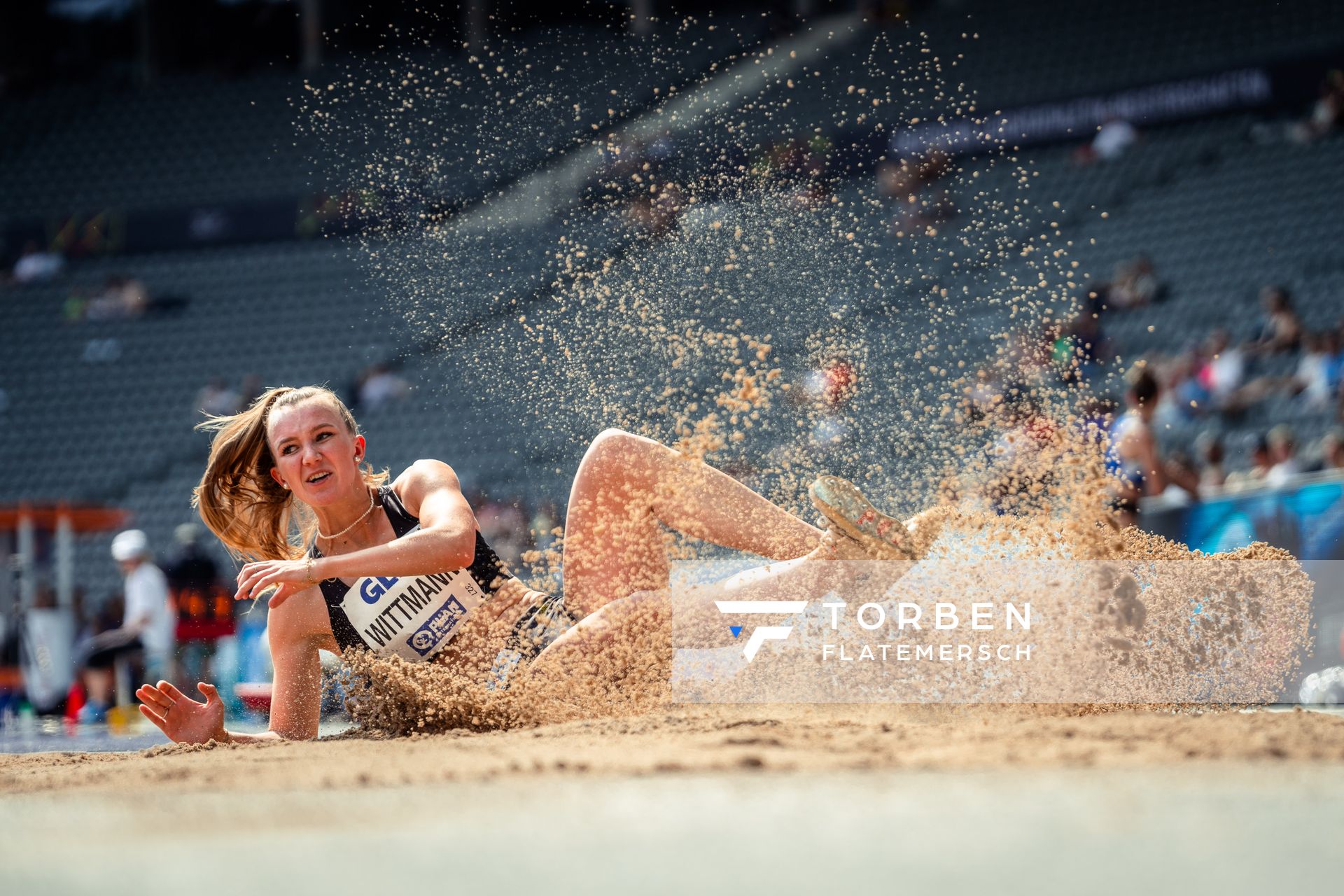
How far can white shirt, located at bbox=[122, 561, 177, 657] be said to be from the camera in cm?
801

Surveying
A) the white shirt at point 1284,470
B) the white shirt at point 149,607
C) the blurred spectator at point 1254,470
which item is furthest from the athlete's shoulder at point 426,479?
the white shirt at point 149,607

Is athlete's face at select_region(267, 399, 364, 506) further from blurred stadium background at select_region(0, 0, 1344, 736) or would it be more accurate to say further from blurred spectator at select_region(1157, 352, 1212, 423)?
blurred spectator at select_region(1157, 352, 1212, 423)

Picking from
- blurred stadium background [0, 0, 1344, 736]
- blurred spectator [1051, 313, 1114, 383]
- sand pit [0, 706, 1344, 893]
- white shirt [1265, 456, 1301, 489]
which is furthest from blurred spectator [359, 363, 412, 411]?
sand pit [0, 706, 1344, 893]

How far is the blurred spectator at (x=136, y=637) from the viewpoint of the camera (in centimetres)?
791

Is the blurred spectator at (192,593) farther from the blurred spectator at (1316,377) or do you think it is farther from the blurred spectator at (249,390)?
the blurred spectator at (1316,377)

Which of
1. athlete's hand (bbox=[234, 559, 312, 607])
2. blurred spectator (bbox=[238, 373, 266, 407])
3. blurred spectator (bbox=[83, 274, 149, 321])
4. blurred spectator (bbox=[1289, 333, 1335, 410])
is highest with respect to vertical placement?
blurred spectator (bbox=[83, 274, 149, 321])

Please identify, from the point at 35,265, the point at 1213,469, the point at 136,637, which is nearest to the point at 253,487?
the point at 136,637

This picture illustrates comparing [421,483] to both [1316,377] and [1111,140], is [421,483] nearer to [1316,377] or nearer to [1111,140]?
[1316,377]

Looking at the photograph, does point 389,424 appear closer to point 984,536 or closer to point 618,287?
point 618,287

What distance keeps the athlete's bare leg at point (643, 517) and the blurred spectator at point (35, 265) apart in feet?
52.3

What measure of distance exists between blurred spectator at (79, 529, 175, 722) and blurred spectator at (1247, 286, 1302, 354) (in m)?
8.17

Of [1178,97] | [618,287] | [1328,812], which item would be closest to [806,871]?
[1328,812]

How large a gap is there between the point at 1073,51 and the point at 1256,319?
5.54 m

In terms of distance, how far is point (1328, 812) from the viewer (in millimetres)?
1927
